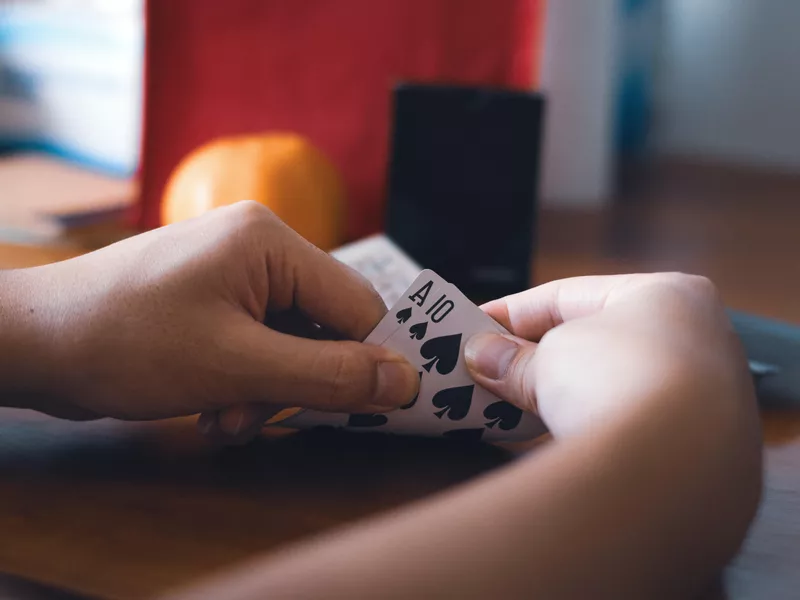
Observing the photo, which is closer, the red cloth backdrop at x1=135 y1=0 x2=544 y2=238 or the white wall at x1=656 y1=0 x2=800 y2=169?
the red cloth backdrop at x1=135 y1=0 x2=544 y2=238

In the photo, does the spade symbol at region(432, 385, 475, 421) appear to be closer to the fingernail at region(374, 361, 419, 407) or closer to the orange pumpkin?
the fingernail at region(374, 361, 419, 407)

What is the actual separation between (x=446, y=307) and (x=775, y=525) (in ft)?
0.74

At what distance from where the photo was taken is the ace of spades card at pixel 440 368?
1.69 feet

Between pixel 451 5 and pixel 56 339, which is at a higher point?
pixel 451 5

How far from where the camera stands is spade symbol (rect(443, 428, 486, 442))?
537mm

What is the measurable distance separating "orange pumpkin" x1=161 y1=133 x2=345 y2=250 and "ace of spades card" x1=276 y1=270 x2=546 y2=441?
0.49 m

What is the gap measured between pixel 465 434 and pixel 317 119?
824mm

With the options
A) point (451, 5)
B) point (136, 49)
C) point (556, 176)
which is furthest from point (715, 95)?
Result: point (136, 49)

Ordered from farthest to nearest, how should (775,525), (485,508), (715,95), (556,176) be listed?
(715,95)
(556,176)
(775,525)
(485,508)

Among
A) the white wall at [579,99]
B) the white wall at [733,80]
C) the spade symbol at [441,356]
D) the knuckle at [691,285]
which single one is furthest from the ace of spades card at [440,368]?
the white wall at [733,80]

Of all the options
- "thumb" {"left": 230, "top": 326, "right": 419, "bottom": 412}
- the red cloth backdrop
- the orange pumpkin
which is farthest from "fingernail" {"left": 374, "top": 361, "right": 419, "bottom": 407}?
the red cloth backdrop

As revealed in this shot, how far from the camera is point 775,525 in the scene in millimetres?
473

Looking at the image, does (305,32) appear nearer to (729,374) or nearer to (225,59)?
(225,59)

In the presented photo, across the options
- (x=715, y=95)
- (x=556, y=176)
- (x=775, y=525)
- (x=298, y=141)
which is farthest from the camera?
(x=715, y=95)
